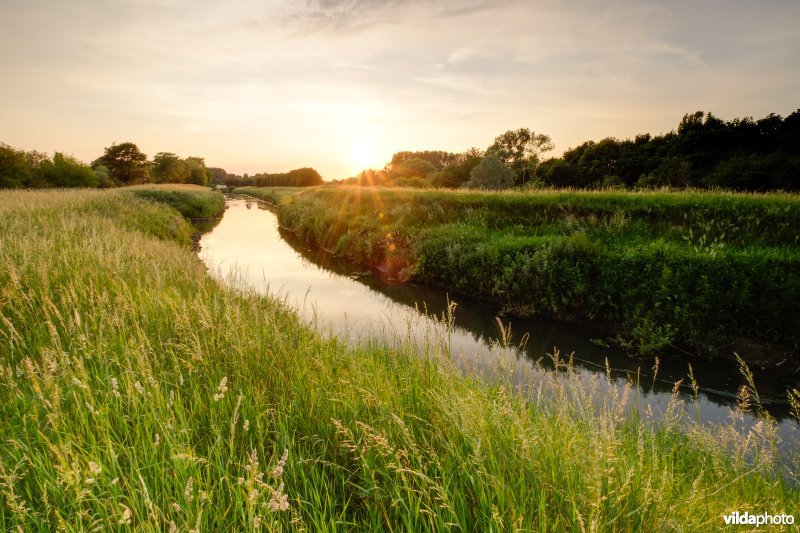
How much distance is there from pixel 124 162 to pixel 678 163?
3492 inches

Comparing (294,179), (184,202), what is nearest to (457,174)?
(184,202)

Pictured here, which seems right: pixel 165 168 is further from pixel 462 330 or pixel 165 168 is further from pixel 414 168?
pixel 462 330

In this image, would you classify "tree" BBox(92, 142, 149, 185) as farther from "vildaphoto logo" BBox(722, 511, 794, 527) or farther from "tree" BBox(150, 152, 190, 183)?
"vildaphoto logo" BBox(722, 511, 794, 527)

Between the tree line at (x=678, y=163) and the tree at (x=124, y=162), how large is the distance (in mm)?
49147

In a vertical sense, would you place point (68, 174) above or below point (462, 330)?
above

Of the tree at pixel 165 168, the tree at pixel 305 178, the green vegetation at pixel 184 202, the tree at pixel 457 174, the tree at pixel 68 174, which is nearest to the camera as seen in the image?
the green vegetation at pixel 184 202

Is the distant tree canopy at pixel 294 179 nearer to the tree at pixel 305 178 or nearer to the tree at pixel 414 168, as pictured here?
the tree at pixel 305 178

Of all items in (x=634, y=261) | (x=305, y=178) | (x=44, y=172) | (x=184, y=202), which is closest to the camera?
(x=634, y=261)

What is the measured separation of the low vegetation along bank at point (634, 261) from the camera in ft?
25.6

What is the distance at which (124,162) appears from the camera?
7375cm

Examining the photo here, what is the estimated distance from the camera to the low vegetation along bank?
7.79 m

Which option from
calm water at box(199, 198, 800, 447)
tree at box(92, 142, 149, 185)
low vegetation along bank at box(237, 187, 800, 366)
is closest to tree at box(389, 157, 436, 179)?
tree at box(92, 142, 149, 185)

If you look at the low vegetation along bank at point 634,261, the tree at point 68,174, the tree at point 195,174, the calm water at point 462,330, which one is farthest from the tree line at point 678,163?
the tree at point 195,174

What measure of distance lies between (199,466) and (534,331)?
8.54m
